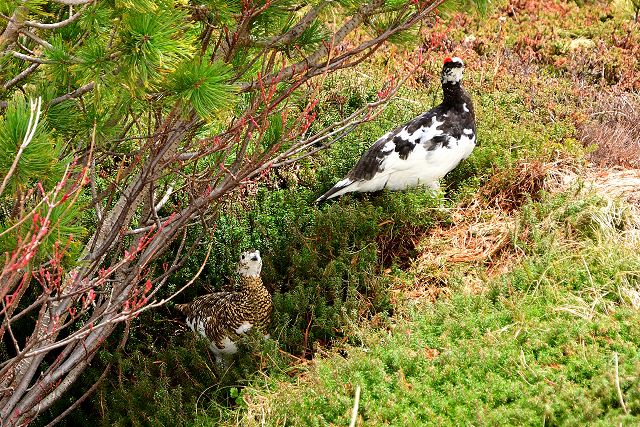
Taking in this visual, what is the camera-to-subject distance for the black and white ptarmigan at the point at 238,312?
15.9 feet

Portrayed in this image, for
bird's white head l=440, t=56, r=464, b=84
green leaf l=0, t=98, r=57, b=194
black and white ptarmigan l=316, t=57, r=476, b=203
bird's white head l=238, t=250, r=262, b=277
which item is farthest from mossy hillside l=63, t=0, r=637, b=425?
green leaf l=0, t=98, r=57, b=194

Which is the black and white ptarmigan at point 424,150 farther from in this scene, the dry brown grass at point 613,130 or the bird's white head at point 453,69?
the dry brown grass at point 613,130

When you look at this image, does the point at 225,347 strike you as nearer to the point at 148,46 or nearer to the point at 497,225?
the point at 497,225

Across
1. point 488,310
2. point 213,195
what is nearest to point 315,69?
point 213,195

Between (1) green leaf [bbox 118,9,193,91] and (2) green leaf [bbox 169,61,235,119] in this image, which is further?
(2) green leaf [bbox 169,61,235,119]

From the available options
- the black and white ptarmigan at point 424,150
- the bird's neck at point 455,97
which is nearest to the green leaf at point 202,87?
the black and white ptarmigan at point 424,150

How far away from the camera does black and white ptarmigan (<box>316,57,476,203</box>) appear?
18.3 ft

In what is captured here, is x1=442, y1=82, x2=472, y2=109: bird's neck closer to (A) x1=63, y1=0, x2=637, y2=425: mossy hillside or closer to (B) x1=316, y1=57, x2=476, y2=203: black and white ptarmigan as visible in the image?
(B) x1=316, y1=57, x2=476, y2=203: black and white ptarmigan

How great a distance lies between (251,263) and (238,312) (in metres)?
0.31

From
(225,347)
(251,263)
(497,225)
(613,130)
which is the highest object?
(251,263)

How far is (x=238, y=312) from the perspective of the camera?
190 inches

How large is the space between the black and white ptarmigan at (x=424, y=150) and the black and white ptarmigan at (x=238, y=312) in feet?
3.74

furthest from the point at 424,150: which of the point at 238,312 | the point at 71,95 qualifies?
the point at 71,95

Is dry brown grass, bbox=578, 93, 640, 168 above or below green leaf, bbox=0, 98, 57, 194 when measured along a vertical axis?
below
